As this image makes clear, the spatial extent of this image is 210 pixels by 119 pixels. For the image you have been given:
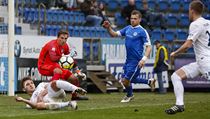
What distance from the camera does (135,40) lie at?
19.3m

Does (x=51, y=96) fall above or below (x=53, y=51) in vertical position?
below

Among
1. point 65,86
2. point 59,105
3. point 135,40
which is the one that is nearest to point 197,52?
point 65,86

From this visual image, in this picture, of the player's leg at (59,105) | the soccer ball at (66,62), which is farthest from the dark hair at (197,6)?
the soccer ball at (66,62)

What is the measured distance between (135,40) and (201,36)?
5.45 meters

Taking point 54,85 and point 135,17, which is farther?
point 135,17

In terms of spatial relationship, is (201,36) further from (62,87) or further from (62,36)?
(62,36)

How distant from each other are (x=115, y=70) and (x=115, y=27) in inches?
177

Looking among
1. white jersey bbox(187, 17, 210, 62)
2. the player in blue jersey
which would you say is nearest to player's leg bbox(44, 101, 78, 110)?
white jersey bbox(187, 17, 210, 62)

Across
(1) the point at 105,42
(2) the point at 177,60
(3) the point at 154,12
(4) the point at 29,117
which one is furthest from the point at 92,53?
(4) the point at 29,117

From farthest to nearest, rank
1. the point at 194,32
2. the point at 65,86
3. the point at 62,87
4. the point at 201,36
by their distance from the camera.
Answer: the point at 62,87 → the point at 65,86 → the point at 201,36 → the point at 194,32

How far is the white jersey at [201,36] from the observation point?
45.3ft

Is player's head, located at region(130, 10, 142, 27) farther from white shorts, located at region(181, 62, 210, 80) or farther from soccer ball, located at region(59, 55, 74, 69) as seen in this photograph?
white shorts, located at region(181, 62, 210, 80)

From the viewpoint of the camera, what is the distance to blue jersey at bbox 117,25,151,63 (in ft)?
63.0

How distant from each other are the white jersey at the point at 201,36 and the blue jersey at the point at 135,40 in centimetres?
518
